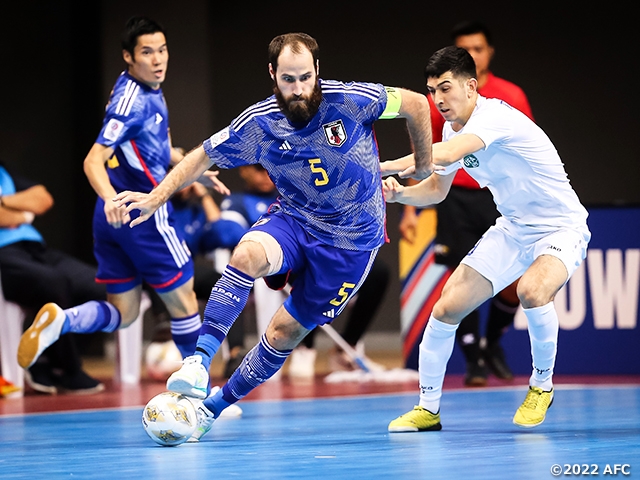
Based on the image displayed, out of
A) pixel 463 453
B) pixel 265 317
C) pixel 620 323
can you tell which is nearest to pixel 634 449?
pixel 463 453

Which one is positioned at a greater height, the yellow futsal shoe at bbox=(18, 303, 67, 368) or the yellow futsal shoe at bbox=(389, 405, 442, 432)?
the yellow futsal shoe at bbox=(18, 303, 67, 368)

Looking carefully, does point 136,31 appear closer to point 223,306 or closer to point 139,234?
point 139,234

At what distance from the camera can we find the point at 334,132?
472 cm

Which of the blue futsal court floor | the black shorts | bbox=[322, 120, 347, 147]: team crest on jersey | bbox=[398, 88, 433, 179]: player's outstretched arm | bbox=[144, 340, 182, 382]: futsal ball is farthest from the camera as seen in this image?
bbox=[144, 340, 182, 382]: futsal ball

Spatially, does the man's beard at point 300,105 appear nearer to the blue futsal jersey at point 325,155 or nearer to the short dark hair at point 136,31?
the blue futsal jersey at point 325,155

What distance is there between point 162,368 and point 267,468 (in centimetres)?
482

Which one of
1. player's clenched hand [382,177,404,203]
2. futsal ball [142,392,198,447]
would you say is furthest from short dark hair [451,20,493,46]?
futsal ball [142,392,198,447]

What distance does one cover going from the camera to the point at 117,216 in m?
5.39

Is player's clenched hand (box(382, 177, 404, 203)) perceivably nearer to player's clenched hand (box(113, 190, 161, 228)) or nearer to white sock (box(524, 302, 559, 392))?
white sock (box(524, 302, 559, 392))

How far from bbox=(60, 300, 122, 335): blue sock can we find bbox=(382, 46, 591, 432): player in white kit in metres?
2.13

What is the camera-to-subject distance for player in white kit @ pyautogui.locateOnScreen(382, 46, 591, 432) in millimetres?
5176

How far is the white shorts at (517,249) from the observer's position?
17.3 ft

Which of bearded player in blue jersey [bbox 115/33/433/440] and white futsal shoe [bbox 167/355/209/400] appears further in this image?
bearded player in blue jersey [bbox 115/33/433/440]

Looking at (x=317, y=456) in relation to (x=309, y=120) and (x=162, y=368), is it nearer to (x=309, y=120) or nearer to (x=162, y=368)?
(x=309, y=120)
